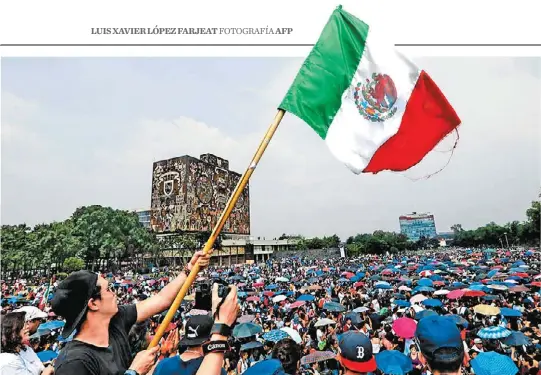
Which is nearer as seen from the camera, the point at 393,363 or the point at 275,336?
the point at 393,363

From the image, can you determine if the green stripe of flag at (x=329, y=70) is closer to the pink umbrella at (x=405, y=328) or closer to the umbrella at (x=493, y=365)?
the umbrella at (x=493, y=365)

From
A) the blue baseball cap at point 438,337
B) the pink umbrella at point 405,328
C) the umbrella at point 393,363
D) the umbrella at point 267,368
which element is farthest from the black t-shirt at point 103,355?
the pink umbrella at point 405,328

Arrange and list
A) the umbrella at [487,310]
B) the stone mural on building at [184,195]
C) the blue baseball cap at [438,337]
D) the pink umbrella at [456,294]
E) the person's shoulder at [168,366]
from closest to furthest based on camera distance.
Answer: the blue baseball cap at [438,337] < the person's shoulder at [168,366] < the umbrella at [487,310] < the pink umbrella at [456,294] < the stone mural on building at [184,195]

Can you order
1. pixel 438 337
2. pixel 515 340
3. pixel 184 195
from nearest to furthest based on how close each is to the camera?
pixel 438 337
pixel 515 340
pixel 184 195

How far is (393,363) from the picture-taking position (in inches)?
178

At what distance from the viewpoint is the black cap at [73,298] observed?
1.78 meters

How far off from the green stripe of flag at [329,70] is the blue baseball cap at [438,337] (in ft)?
6.58

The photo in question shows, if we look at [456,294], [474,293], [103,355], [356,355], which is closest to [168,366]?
[103,355]

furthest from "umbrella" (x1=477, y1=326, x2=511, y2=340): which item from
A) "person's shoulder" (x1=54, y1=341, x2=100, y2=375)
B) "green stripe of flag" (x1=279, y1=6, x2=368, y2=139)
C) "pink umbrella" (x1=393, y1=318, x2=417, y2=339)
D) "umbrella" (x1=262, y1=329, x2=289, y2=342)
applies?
"person's shoulder" (x1=54, y1=341, x2=100, y2=375)

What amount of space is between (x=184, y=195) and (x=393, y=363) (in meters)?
68.9

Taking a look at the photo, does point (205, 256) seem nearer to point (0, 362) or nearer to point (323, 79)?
point (0, 362)

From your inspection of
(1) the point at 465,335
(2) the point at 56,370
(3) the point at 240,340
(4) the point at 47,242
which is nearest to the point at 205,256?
(2) the point at 56,370

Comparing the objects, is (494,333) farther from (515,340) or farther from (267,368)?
(267,368)

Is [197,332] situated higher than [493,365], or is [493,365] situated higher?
[197,332]
